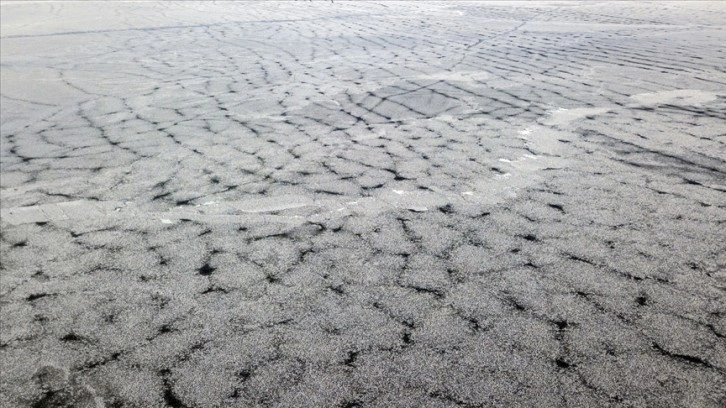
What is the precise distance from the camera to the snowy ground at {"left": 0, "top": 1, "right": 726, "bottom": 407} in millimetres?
1425

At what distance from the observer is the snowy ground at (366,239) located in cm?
142

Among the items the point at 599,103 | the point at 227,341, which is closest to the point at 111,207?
the point at 227,341

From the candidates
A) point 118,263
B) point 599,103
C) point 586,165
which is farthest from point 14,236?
point 599,103

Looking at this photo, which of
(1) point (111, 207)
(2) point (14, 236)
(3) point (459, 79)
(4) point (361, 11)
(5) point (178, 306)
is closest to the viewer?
(5) point (178, 306)

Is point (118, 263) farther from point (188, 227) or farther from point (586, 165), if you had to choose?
point (586, 165)

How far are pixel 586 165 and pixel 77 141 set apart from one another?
104 inches

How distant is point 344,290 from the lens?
1782 mm

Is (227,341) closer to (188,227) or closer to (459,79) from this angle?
(188,227)

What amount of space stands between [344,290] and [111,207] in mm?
1185

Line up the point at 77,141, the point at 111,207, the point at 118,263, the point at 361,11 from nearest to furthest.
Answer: the point at 118,263 → the point at 111,207 → the point at 77,141 → the point at 361,11

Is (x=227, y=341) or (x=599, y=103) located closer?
(x=227, y=341)

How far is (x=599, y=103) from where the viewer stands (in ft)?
12.5

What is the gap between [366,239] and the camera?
6.91ft

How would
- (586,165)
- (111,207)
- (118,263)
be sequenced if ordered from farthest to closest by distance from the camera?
(586,165), (111,207), (118,263)
